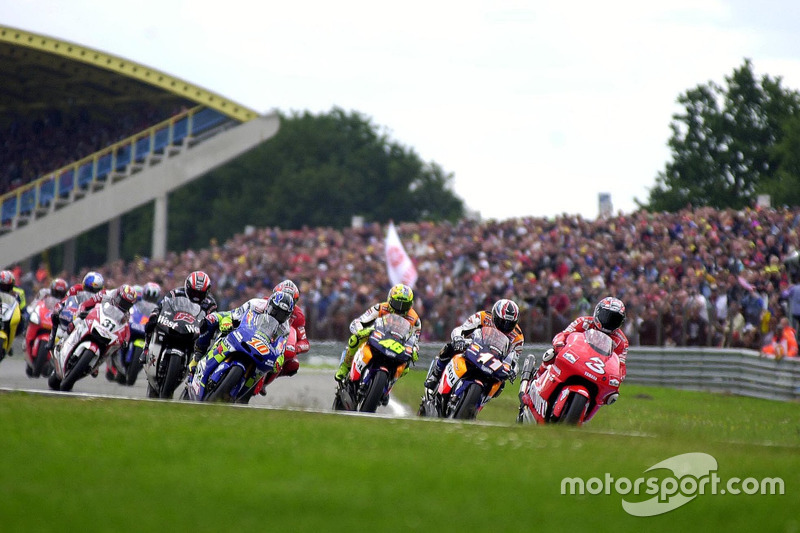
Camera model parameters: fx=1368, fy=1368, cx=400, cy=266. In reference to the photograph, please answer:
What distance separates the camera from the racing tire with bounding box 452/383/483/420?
1253 centimetres

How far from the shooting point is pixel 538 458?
869cm

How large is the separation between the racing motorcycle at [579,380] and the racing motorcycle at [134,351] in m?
6.19

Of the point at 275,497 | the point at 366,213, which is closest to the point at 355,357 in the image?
the point at 275,497

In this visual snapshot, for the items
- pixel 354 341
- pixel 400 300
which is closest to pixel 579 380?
pixel 400 300

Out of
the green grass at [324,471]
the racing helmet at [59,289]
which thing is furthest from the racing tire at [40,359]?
the green grass at [324,471]

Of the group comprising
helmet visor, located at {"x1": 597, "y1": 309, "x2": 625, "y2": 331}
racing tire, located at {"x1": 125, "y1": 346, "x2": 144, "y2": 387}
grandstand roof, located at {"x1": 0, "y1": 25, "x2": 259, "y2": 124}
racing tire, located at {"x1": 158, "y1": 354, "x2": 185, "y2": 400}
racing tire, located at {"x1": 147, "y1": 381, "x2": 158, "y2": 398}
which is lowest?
racing tire, located at {"x1": 125, "y1": 346, "x2": 144, "y2": 387}

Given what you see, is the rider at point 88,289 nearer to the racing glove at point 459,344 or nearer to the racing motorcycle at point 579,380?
the racing glove at point 459,344

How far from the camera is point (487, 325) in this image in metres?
13.2

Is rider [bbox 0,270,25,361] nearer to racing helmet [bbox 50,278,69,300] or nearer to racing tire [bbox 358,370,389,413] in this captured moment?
racing helmet [bbox 50,278,69,300]

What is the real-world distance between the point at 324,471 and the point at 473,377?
16.8ft

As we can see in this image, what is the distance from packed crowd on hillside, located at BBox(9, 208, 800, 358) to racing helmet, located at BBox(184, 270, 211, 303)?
32.1ft

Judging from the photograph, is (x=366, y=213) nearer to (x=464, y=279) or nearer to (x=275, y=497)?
(x=464, y=279)

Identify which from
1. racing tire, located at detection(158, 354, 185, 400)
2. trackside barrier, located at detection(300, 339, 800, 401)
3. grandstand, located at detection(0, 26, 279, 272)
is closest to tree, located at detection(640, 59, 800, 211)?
grandstand, located at detection(0, 26, 279, 272)

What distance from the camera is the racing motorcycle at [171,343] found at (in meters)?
13.8
